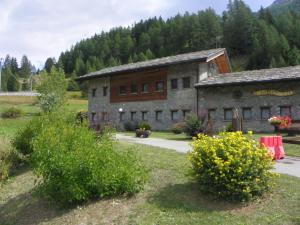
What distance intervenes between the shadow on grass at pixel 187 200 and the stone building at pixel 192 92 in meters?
21.4

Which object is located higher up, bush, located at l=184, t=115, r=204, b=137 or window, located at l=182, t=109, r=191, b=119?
window, located at l=182, t=109, r=191, b=119

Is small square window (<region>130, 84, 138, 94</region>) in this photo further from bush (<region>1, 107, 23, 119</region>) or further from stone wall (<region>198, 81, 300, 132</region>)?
bush (<region>1, 107, 23, 119</region>)

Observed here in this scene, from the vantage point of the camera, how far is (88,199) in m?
9.70

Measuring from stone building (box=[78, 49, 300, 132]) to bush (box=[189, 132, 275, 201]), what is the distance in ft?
70.0

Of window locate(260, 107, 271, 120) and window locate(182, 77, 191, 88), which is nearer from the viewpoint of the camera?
window locate(260, 107, 271, 120)

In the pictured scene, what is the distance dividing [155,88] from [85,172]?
29607 mm

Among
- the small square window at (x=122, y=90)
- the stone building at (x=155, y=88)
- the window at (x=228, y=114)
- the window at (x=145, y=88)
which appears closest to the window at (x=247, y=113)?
the window at (x=228, y=114)

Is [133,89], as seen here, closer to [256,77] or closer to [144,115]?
[144,115]

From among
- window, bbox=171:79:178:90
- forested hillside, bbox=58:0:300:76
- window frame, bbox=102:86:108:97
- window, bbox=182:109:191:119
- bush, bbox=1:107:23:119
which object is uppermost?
forested hillside, bbox=58:0:300:76

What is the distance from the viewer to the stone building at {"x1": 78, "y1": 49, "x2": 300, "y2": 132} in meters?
30.3

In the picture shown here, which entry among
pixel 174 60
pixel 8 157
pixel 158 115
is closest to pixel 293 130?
pixel 8 157

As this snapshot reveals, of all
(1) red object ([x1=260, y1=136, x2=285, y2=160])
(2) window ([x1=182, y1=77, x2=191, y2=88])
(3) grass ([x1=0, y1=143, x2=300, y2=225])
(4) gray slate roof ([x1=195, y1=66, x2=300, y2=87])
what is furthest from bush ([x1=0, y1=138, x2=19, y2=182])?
(2) window ([x1=182, y1=77, x2=191, y2=88])

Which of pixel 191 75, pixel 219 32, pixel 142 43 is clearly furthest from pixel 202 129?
pixel 142 43

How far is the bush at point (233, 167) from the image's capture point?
28.0 ft
